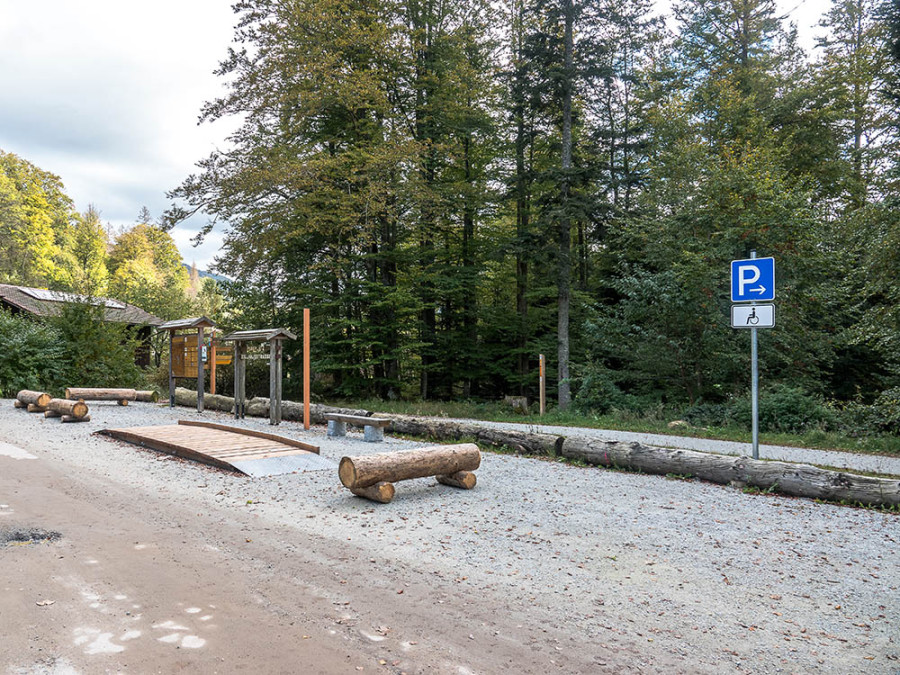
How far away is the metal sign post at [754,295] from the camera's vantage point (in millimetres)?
7598

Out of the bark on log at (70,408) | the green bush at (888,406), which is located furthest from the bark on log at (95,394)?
the green bush at (888,406)

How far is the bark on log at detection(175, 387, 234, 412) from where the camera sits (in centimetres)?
1666

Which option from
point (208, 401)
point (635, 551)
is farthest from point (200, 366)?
point (635, 551)

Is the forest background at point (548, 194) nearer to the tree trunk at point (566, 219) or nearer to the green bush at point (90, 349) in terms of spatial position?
the tree trunk at point (566, 219)

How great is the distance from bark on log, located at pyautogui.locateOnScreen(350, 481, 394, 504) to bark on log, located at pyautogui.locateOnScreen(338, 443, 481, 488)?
0.27 feet

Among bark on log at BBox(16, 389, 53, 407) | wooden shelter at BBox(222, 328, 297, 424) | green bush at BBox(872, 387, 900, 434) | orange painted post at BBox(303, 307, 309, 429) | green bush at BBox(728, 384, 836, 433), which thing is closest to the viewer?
green bush at BBox(872, 387, 900, 434)

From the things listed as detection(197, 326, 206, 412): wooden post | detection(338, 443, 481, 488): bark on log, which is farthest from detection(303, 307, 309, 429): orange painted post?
detection(338, 443, 481, 488): bark on log

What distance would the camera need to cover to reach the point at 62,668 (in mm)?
2838

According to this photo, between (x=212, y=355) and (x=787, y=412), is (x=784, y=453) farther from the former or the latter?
(x=212, y=355)

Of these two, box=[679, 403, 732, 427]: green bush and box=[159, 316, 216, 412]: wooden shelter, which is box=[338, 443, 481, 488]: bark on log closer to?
box=[679, 403, 732, 427]: green bush

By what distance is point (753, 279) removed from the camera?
25.4 feet

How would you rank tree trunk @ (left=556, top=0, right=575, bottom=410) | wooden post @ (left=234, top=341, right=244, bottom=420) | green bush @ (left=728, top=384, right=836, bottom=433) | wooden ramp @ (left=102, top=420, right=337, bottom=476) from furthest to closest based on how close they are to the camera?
tree trunk @ (left=556, top=0, right=575, bottom=410)
wooden post @ (left=234, top=341, right=244, bottom=420)
green bush @ (left=728, top=384, right=836, bottom=433)
wooden ramp @ (left=102, top=420, right=337, bottom=476)

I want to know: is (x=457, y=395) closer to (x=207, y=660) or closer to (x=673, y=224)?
(x=673, y=224)

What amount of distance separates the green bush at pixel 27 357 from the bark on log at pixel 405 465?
1713 cm
